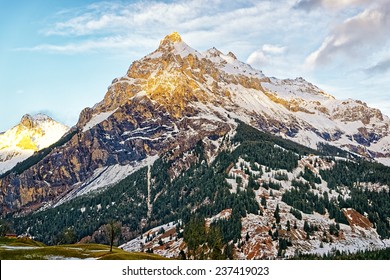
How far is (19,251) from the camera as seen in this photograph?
139250mm

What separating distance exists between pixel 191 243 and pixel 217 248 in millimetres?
14623
